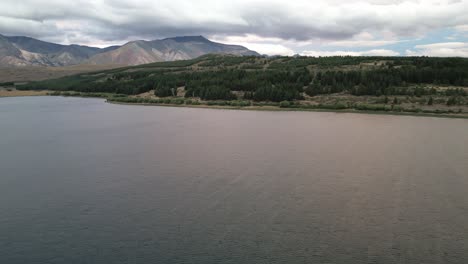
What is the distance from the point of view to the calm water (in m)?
17.9

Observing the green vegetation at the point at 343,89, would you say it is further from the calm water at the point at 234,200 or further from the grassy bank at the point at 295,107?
the calm water at the point at 234,200

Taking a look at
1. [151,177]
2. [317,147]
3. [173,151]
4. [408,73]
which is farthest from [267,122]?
[408,73]

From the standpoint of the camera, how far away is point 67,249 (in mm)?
17812

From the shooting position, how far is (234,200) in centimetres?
2469

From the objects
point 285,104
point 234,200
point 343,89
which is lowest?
point 234,200

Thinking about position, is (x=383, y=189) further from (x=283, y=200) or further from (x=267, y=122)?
(x=267, y=122)

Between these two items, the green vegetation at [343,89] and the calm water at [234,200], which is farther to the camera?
the green vegetation at [343,89]

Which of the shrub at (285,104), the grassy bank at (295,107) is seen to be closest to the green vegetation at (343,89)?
the shrub at (285,104)

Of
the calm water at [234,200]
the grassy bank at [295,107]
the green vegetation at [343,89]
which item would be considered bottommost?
the calm water at [234,200]

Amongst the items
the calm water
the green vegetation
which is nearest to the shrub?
the green vegetation

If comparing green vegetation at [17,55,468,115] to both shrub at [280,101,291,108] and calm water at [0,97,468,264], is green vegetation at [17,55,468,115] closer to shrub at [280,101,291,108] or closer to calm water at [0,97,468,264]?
shrub at [280,101,291,108]

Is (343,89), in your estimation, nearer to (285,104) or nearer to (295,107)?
(295,107)

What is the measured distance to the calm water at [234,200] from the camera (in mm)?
17859

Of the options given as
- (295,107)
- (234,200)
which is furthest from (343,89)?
(234,200)
